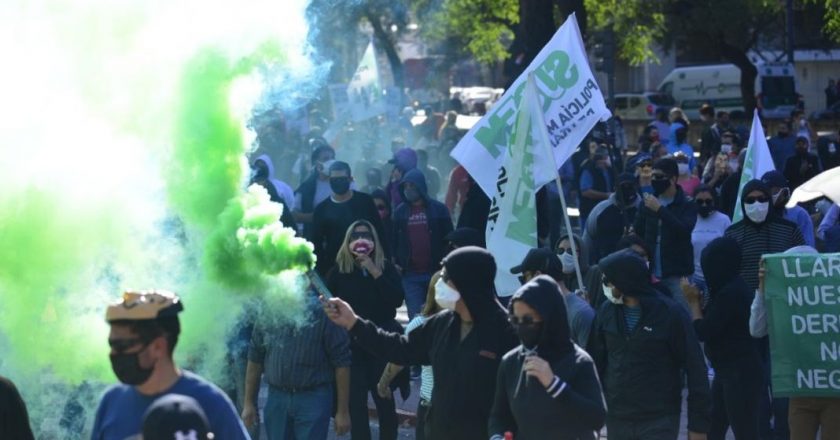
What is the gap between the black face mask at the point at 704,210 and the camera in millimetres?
11961

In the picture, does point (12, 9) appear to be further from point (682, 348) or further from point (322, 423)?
point (682, 348)

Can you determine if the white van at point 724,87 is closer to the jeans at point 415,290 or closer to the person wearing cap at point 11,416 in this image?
the jeans at point 415,290

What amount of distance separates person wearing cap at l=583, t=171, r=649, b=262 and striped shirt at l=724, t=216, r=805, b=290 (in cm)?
185

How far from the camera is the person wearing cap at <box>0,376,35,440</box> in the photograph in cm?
529

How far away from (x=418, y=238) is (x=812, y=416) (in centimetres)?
495

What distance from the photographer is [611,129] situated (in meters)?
21.5

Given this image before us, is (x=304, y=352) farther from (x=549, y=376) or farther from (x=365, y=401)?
(x=549, y=376)

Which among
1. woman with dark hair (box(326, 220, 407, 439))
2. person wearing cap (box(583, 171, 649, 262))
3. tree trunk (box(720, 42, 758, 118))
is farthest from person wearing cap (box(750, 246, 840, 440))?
→ tree trunk (box(720, 42, 758, 118))

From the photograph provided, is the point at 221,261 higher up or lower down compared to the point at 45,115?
lower down

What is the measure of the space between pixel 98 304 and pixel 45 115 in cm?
90

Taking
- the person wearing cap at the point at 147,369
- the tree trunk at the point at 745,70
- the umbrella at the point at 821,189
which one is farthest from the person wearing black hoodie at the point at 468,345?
the tree trunk at the point at 745,70

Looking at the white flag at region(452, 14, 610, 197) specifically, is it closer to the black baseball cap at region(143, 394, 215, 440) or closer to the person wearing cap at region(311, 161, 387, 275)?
the person wearing cap at region(311, 161, 387, 275)

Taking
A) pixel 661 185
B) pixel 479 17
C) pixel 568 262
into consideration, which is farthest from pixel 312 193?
pixel 479 17

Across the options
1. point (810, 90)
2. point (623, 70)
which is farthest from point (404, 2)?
point (623, 70)
